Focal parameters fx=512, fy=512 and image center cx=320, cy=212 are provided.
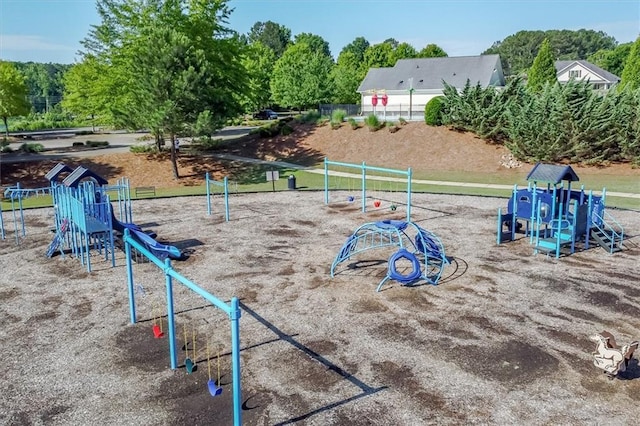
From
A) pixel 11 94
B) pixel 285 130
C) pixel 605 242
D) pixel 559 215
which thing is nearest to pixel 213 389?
pixel 559 215

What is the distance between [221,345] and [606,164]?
2969 centimetres

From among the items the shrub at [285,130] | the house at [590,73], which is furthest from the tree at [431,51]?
the shrub at [285,130]

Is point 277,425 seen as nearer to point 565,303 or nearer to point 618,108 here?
point 565,303

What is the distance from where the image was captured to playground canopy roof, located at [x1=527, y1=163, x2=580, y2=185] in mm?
14930

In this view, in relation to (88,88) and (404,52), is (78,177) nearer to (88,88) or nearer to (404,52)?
(88,88)

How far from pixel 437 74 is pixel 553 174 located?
51411mm

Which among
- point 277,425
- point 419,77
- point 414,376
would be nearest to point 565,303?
Answer: point 414,376

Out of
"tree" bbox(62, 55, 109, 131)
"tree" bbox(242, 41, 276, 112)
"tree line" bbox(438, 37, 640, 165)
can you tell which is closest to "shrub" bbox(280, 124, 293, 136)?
"tree" bbox(62, 55, 109, 131)

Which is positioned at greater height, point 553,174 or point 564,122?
point 564,122

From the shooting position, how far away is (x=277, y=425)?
7.24 m

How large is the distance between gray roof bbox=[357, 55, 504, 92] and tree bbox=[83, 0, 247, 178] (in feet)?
95.3

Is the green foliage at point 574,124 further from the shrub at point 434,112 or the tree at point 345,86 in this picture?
the tree at point 345,86

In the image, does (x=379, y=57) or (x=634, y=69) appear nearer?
(x=634, y=69)

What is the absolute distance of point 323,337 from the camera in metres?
9.98
